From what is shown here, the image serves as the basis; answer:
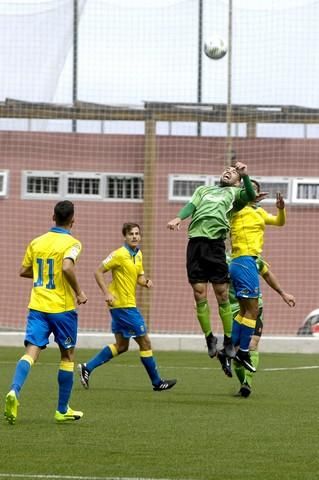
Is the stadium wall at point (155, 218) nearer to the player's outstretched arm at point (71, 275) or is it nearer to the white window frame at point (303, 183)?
the white window frame at point (303, 183)

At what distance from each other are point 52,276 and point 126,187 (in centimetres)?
1488

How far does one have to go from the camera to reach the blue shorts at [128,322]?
13.2 m

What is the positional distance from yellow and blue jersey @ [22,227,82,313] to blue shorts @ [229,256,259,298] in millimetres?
3012

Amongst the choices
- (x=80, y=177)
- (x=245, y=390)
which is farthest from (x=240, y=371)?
(x=80, y=177)

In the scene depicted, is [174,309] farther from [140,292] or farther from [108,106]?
[108,106]

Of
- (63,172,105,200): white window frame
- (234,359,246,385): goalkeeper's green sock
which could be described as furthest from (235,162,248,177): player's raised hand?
(63,172,105,200): white window frame

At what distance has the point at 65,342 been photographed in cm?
960

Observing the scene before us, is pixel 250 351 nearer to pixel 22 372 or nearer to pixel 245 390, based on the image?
pixel 245 390

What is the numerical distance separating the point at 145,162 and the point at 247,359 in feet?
40.4

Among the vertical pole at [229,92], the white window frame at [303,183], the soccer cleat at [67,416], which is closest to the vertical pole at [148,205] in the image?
the vertical pole at [229,92]

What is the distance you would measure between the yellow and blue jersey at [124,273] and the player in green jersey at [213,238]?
1.15 m

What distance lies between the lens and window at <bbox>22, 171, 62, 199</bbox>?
2447 centimetres

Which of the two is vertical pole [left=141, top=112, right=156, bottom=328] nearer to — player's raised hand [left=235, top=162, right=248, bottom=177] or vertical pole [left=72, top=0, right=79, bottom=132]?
vertical pole [left=72, top=0, right=79, bottom=132]

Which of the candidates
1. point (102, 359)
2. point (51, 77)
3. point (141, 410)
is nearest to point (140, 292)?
point (51, 77)
